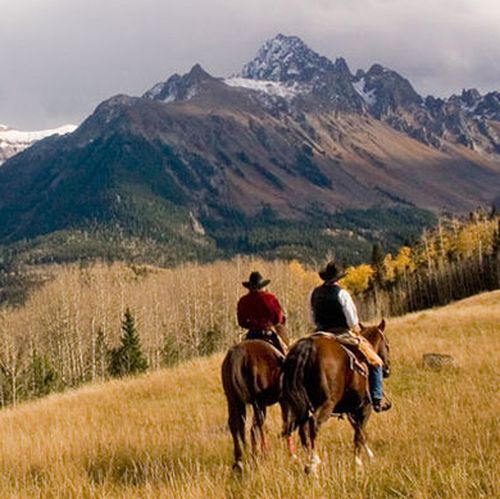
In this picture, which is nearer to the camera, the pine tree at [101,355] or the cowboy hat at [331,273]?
the cowboy hat at [331,273]

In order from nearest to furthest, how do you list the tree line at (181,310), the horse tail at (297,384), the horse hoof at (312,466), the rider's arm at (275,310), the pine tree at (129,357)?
the horse hoof at (312,466), the horse tail at (297,384), the rider's arm at (275,310), the pine tree at (129,357), the tree line at (181,310)

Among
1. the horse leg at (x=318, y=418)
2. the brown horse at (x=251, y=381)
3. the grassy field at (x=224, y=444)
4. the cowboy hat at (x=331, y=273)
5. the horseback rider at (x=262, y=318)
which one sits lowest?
the grassy field at (x=224, y=444)

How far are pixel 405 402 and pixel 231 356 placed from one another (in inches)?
256

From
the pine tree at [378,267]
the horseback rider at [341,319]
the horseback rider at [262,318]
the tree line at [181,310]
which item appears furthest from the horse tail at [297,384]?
the pine tree at [378,267]

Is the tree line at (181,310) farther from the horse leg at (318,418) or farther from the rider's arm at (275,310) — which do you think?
the horse leg at (318,418)

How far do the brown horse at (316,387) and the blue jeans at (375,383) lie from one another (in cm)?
72

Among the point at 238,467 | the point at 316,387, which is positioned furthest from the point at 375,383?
the point at 238,467

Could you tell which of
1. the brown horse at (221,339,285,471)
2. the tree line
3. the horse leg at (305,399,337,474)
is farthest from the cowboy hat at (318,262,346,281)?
the tree line

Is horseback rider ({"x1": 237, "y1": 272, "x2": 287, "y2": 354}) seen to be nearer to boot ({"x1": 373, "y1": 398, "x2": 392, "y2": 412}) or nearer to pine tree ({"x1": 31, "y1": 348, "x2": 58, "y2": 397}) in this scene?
boot ({"x1": 373, "y1": 398, "x2": 392, "y2": 412})

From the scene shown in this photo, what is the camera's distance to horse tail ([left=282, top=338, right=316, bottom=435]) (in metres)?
8.99

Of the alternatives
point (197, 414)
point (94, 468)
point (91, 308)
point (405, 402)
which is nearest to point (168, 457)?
point (94, 468)

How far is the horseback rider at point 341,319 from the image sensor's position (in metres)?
10.6

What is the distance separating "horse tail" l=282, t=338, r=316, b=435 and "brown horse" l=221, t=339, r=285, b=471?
916 mm

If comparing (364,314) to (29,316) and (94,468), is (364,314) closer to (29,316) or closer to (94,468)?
(29,316)
